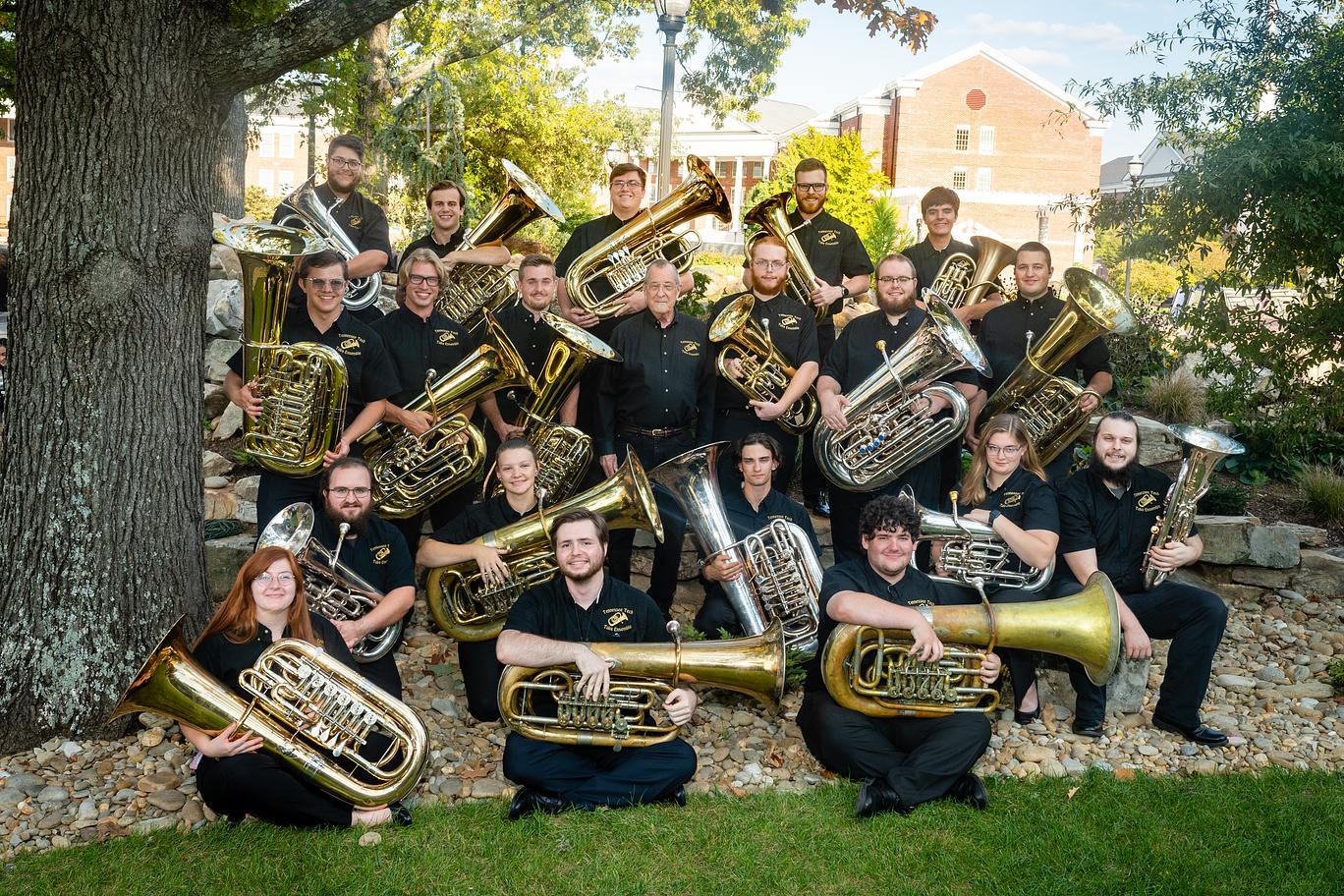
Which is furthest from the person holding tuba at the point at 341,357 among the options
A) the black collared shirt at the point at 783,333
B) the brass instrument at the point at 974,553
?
the brass instrument at the point at 974,553

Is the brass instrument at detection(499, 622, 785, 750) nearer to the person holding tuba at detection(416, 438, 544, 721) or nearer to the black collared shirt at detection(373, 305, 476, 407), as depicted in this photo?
the person holding tuba at detection(416, 438, 544, 721)

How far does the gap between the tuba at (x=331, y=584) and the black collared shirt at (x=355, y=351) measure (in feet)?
2.62

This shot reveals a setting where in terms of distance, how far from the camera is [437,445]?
18.1 ft

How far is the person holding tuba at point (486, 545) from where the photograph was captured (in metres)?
4.93

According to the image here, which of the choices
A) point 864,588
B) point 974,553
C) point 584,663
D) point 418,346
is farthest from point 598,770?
point 418,346

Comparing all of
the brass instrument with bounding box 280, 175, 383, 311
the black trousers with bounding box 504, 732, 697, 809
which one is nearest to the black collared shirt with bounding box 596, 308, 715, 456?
the brass instrument with bounding box 280, 175, 383, 311

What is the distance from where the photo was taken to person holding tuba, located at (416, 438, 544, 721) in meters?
4.93

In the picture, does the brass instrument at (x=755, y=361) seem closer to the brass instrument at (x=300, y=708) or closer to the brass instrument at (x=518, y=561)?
the brass instrument at (x=518, y=561)

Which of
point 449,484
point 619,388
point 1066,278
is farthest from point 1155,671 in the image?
point 449,484

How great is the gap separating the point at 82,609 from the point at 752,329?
347 centimetres

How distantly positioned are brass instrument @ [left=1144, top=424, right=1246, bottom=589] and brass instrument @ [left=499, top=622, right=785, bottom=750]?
84.8 inches

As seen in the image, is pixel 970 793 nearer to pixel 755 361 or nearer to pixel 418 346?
pixel 755 361

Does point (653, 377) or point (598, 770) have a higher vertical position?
point (653, 377)

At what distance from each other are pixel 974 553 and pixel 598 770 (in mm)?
2092
